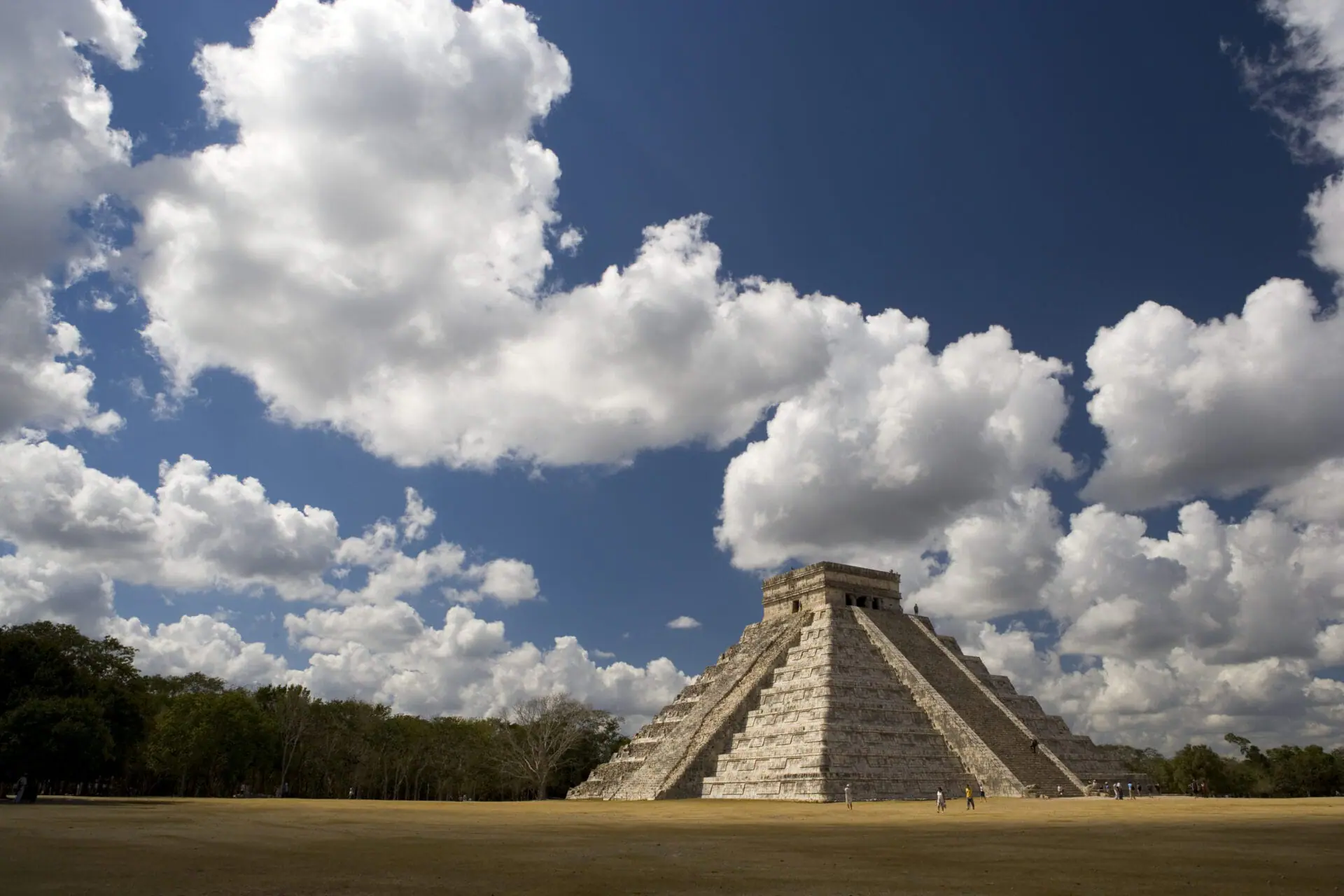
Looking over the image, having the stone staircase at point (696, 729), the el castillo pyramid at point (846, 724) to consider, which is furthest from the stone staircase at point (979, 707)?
the stone staircase at point (696, 729)

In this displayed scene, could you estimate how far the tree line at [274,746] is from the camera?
112 ft

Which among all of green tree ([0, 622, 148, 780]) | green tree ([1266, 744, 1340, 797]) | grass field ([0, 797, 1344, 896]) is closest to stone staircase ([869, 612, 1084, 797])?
grass field ([0, 797, 1344, 896])

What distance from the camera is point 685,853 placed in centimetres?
1474

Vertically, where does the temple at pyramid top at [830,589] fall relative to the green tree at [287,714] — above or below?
above

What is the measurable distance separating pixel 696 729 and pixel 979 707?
41.6 ft

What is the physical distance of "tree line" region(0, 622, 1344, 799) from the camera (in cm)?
3428

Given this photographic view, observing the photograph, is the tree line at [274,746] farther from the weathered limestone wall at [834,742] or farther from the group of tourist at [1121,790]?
the weathered limestone wall at [834,742]

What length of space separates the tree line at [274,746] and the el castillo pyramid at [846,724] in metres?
7.30

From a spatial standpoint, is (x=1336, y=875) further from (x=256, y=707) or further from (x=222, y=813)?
(x=256, y=707)

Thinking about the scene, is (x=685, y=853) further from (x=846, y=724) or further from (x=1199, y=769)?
(x=1199, y=769)

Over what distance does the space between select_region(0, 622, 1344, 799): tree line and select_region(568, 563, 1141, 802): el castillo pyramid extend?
7.30m

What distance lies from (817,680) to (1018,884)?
28.4 metres

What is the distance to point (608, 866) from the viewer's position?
12875 mm

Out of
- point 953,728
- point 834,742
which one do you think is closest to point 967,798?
point 834,742
